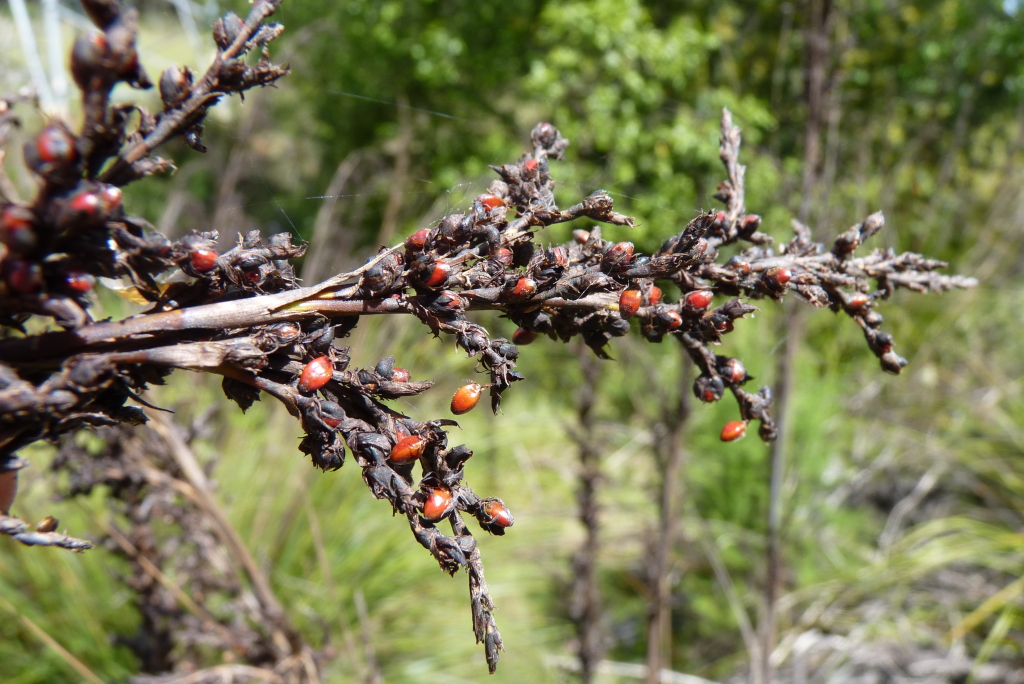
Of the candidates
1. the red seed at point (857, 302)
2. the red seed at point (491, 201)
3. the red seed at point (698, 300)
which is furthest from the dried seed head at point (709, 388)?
the red seed at point (491, 201)

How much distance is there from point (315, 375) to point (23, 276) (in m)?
0.26

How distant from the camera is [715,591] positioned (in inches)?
153

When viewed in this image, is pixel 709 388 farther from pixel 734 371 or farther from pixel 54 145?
pixel 54 145

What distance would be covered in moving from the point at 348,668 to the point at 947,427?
4279 mm

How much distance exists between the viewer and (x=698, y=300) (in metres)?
0.79

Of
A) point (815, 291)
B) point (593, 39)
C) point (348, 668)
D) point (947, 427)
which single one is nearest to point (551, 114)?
point (593, 39)

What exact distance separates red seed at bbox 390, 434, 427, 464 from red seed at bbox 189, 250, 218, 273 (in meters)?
0.26

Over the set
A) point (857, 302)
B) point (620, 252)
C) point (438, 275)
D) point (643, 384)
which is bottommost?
point (438, 275)

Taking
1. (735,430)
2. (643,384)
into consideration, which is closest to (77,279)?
(735,430)

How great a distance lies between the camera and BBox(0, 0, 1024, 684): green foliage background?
3.14 meters

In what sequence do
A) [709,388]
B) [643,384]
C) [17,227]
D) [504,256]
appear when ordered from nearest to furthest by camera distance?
[17,227] < [504,256] < [709,388] < [643,384]

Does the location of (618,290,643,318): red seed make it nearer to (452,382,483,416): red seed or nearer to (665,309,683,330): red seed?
(665,309,683,330): red seed

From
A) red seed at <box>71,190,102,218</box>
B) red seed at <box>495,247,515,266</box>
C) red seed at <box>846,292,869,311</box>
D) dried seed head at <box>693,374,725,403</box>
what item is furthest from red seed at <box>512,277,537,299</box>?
red seed at <box>846,292,869,311</box>

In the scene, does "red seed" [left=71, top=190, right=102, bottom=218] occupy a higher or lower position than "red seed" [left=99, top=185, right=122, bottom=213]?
lower
